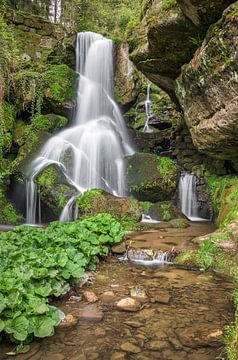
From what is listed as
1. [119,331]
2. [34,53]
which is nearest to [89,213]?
[119,331]

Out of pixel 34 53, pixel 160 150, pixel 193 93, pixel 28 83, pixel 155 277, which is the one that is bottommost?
pixel 155 277

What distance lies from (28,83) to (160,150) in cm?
604

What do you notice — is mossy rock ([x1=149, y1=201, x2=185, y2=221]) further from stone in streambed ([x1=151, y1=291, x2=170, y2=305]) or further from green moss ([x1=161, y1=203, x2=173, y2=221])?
stone in streambed ([x1=151, y1=291, x2=170, y2=305])

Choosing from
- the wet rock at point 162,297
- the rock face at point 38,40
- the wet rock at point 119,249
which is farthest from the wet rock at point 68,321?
the rock face at point 38,40

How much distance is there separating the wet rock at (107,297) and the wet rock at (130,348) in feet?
3.24

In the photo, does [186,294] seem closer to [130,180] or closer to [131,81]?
[130,180]

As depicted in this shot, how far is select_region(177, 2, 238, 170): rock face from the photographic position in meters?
6.26

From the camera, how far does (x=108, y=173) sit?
12.2m

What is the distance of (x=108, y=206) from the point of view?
912 cm

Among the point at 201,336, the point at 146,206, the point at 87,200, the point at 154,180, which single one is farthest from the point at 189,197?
the point at 201,336

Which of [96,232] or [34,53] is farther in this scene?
[34,53]

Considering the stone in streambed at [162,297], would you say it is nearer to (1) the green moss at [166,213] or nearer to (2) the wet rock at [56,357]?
(2) the wet rock at [56,357]

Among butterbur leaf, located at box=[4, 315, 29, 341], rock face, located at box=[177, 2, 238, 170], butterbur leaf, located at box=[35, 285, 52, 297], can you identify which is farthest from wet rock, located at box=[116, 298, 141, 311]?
rock face, located at box=[177, 2, 238, 170]

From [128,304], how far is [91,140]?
9697mm
